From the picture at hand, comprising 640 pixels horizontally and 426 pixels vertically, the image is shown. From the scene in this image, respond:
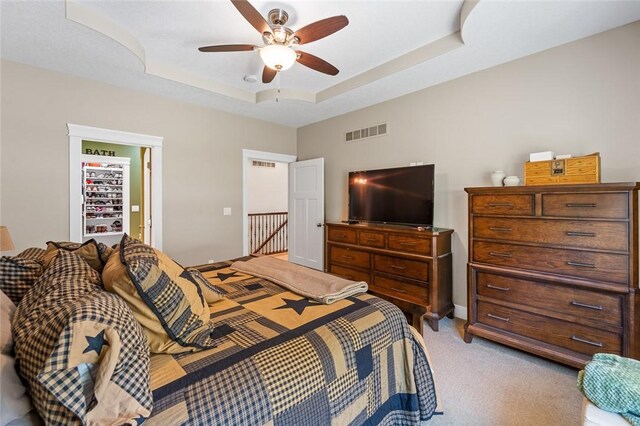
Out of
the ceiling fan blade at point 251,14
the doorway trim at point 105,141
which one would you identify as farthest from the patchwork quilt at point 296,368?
the doorway trim at point 105,141

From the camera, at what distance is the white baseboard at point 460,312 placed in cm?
319

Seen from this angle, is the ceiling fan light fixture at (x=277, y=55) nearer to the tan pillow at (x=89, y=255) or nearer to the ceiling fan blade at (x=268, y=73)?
the ceiling fan blade at (x=268, y=73)

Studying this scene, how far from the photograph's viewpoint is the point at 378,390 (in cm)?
143

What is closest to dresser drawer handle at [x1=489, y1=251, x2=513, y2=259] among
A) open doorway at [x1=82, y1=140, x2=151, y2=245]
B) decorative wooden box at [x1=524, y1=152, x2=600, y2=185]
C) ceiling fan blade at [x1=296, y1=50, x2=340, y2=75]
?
decorative wooden box at [x1=524, y1=152, x2=600, y2=185]

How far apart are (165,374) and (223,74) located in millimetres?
3309

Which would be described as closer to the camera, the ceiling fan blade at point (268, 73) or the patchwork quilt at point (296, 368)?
the patchwork quilt at point (296, 368)

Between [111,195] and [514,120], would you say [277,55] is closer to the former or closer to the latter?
[514,120]

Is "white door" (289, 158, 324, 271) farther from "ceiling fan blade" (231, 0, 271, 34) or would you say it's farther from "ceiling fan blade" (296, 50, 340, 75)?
"ceiling fan blade" (231, 0, 271, 34)

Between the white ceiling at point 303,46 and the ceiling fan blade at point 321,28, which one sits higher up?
the white ceiling at point 303,46

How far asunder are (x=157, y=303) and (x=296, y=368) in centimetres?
60

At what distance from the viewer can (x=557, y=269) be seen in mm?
2215

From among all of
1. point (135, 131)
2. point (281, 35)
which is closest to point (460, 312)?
point (281, 35)

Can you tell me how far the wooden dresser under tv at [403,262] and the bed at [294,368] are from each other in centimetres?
107

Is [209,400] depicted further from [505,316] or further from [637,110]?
[637,110]
